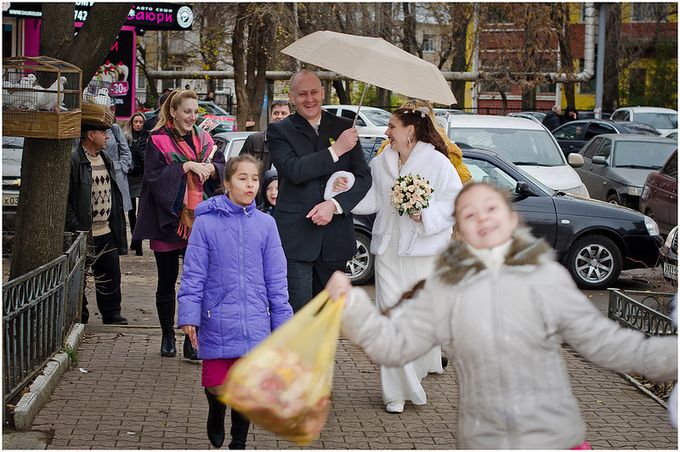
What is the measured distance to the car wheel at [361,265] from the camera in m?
12.8

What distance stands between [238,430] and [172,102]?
3272 millimetres

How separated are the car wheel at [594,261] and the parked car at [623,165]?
20.5 feet

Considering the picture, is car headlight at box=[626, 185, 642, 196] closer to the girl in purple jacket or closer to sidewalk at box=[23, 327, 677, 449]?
sidewalk at box=[23, 327, 677, 449]

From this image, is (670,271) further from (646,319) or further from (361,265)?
(361,265)

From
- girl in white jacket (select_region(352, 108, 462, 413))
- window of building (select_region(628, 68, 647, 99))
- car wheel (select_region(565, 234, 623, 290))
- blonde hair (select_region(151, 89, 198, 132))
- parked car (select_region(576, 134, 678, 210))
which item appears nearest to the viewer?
girl in white jacket (select_region(352, 108, 462, 413))

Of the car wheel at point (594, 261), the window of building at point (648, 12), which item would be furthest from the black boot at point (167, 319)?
the window of building at point (648, 12)

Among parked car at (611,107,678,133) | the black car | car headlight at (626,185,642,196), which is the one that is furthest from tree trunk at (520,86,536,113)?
the black car

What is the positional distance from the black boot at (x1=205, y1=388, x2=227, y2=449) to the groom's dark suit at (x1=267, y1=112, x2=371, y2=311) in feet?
4.03

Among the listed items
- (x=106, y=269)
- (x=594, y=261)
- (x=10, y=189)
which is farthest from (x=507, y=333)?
(x=10, y=189)

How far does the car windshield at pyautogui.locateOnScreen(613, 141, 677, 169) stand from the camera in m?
20.4

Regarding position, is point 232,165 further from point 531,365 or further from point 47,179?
point 47,179

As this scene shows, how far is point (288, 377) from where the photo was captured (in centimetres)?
366

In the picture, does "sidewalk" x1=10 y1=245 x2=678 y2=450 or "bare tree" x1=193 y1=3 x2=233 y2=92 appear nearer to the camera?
"sidewalk" x1=10 y1=245 x2=678 y2=450

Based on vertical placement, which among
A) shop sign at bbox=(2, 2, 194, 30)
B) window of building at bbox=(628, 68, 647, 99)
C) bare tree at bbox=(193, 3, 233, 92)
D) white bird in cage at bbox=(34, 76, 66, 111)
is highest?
window of building at bbox=(628, 68, 647, 99)
